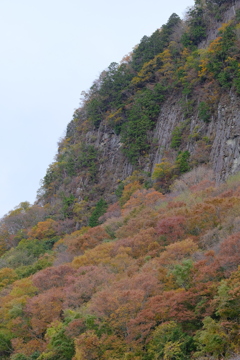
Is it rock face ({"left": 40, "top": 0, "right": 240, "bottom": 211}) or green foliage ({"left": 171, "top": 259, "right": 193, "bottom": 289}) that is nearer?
green foliage ({"left": 171, "top": 259, "right": 193, "bottom": 289})

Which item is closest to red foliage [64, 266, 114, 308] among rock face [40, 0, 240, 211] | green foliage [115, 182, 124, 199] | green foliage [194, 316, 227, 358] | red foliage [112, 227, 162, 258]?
red foliage [112, 227, 162, 258]

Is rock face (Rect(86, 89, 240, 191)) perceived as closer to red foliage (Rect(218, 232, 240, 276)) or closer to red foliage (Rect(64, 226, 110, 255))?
red foliage (Rect(64, 226, 110, 255))

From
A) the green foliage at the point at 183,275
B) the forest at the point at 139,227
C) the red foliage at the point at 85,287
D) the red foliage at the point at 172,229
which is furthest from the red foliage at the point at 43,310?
the green foliage at the point at 183,275

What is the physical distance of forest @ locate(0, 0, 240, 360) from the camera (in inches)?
789

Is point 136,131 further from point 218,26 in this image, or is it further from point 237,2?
point 237,2

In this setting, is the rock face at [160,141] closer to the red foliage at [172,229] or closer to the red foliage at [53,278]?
the red foliage at [172,229]

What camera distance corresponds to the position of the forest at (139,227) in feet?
65.7

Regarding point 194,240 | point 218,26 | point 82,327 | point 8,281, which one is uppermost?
point 218,26

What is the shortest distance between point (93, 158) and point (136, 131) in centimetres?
974

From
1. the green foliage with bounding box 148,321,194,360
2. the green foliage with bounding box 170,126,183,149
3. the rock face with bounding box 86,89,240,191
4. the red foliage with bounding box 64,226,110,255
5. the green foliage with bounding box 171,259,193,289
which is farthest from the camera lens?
the green foliage with bounding box 170,126,183,149

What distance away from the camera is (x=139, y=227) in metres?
36.4

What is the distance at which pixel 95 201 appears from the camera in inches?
2302

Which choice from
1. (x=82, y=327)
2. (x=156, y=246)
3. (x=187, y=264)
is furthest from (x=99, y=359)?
(x=156, y=246)

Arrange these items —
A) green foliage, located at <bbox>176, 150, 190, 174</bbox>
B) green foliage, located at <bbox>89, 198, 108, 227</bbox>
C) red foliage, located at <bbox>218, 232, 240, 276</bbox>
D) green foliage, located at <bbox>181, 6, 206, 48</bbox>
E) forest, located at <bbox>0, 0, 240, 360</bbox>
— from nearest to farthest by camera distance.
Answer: forest, located at <bbox>0, 0, 240, 360</bbox>
red foliage, located at <bbox>218, 232, 240, 276</bbox>
green foliage, located at <bbox>176, 150, 190, 174</bbox>
green foliage, located at <bbox>89, 198, 108, 227</bbox>
green foliage, located at <bbox>181, 6, 206, 48</bbox>
